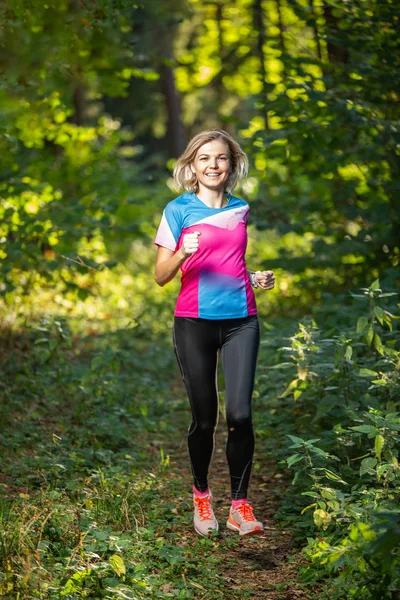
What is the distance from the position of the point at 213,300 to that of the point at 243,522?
140 centimetres

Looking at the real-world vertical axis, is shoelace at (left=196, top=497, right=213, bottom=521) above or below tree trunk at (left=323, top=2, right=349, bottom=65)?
below

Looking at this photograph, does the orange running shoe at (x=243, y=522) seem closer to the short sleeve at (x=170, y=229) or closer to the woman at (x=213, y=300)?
the woman at (x=213, y=300)

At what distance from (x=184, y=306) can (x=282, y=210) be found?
5.98 m

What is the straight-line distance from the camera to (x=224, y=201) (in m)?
4.68

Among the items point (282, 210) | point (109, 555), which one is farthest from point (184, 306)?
point (282, 210)

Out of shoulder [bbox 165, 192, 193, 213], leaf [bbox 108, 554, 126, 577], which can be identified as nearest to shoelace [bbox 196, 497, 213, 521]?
leaf [bbox 108, 554, 126, 577]

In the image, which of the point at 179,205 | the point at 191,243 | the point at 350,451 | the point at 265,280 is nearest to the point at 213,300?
the point at 265,280

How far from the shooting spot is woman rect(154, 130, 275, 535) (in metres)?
4.42

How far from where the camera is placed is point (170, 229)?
14.7 ft

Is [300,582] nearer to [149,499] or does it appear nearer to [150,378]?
[149,499]

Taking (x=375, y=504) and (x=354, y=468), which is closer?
(x=375, y=504)

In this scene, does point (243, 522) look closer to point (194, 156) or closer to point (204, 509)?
point (204, 509)

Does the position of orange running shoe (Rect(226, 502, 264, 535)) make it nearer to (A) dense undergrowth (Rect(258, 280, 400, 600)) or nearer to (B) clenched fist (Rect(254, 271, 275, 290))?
(A) dense undergrowth (Rect(258, 280, 400, 600))

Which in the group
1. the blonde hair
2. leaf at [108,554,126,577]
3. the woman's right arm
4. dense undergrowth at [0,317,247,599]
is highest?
the blonde hair
